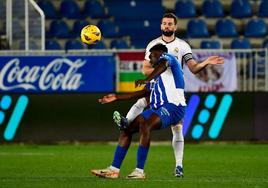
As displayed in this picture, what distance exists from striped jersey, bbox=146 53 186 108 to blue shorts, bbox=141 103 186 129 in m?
0.06

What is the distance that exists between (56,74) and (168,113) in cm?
887

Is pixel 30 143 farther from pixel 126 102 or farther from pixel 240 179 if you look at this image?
pixel 240 179

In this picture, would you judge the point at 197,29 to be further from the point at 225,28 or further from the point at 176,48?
the point at 176,48

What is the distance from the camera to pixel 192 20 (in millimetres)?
26281

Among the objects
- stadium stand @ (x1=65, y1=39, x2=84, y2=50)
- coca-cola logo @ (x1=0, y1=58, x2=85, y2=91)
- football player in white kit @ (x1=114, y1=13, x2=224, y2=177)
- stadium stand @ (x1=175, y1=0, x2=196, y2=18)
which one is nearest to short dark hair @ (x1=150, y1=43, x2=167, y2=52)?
football player in white kit @ (x1=114, y1=13, x2=224, y2=177)

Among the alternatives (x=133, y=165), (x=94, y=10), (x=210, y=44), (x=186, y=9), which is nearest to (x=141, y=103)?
(x=133, y=165)

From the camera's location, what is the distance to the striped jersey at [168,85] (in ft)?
39.7

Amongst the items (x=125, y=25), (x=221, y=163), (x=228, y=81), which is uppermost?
(x=125, y=25)

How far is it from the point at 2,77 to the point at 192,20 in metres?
7.63

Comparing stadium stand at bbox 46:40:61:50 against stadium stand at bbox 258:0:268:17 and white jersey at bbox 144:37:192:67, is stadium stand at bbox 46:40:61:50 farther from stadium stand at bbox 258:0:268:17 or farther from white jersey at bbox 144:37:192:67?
white jersey at bbox 144:37:192:67

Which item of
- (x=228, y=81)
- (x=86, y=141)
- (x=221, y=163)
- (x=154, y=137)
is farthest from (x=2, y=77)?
(x=221, y=163)

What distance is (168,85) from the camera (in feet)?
40.0

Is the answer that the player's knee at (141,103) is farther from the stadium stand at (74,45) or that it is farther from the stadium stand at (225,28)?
the stadium stand at (225,28)

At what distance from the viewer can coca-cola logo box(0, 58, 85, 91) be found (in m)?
20.5
